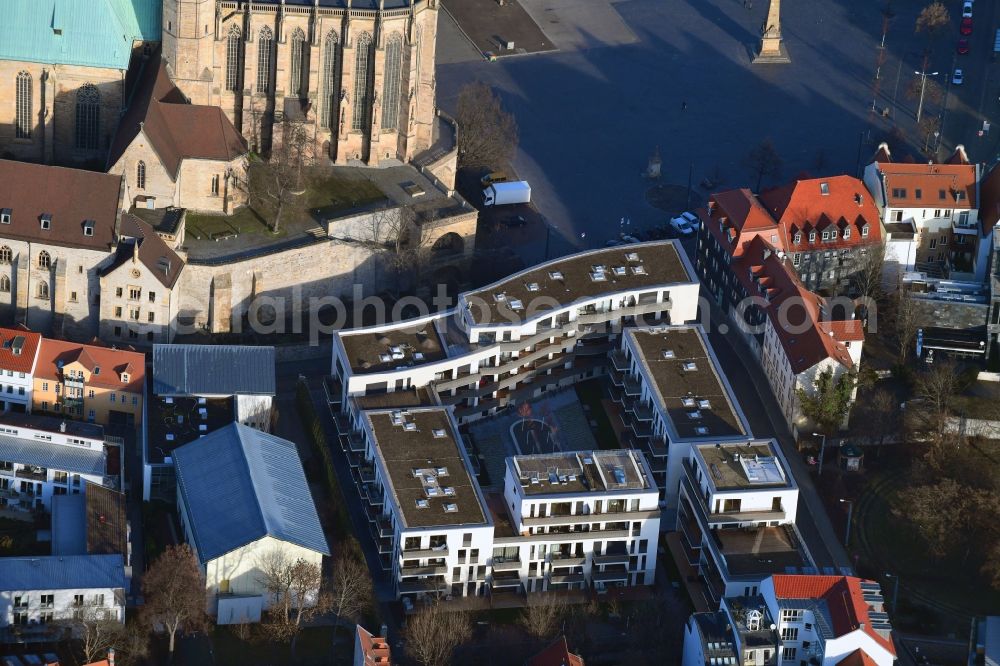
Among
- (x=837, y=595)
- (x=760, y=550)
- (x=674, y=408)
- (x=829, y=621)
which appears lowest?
(x=829, y=621)

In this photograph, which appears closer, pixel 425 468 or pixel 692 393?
pixel 425 468

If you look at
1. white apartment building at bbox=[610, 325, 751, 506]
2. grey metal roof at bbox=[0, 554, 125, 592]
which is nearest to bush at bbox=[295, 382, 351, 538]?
grey metal roof at bbox=[0, 554, 125, 592]

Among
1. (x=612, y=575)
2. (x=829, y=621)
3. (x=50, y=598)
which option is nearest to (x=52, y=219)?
(x=50, y=598)

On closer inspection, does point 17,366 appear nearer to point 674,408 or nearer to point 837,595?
point 674,408

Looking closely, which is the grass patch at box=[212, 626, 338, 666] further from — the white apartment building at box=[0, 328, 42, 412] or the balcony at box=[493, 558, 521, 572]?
the white apartment building at box=[0, 328, 42, 412]

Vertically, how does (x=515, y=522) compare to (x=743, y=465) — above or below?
below

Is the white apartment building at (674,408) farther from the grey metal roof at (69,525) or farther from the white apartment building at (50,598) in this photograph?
the grey metal roof at (69,525)

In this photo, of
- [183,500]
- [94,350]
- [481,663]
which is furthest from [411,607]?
[94,350]
